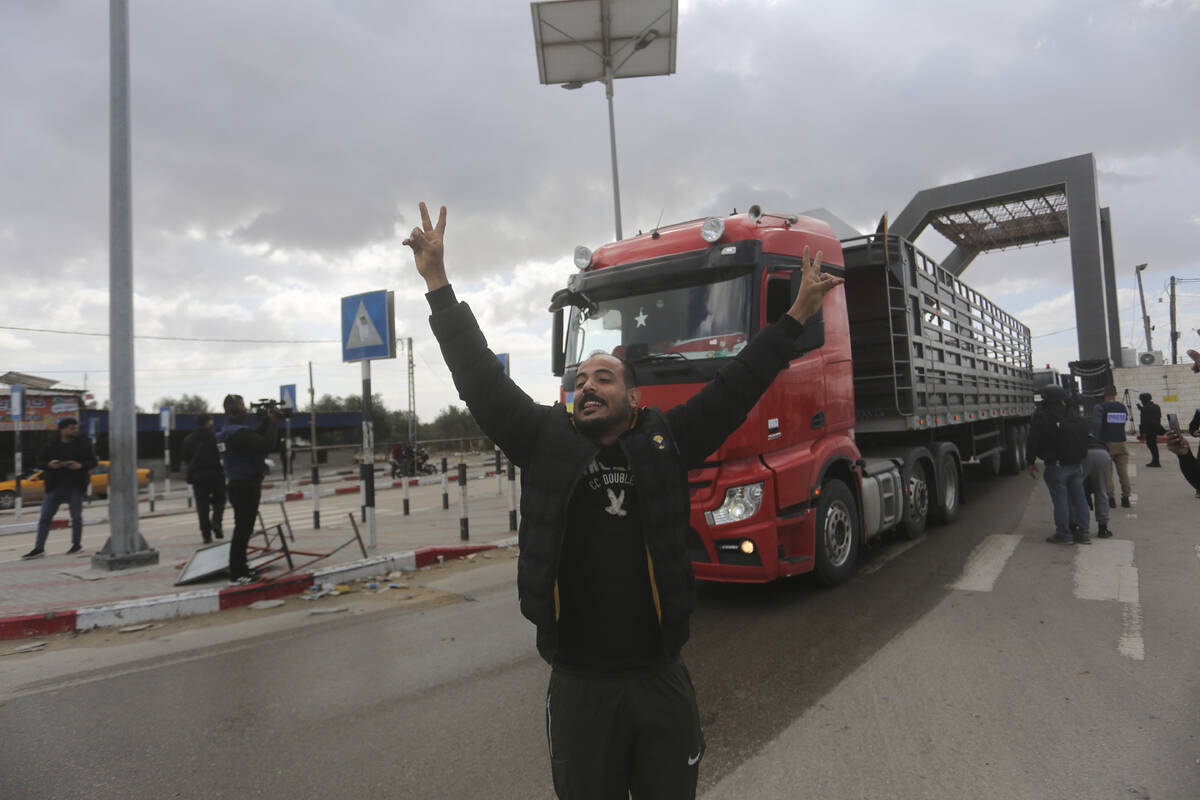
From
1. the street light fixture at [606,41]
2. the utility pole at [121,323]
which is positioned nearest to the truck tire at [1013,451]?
the street light fixture at [606,41]

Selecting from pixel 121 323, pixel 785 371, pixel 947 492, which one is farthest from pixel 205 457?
pixel 947 492

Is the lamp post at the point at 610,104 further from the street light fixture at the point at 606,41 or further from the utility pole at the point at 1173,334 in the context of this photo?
the utility pole at the point at 1173,334

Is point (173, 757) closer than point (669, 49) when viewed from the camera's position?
Yes

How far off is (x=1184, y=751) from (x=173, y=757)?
4.67 m

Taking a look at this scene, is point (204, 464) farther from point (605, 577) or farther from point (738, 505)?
point (605, 577)

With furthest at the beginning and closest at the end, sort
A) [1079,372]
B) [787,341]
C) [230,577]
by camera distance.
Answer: [1079,372]
[230,577]
[787,341]

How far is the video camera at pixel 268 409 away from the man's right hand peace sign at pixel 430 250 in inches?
207

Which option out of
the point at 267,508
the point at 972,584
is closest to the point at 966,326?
the point at 972,584

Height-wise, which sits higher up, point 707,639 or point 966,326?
point 966,326

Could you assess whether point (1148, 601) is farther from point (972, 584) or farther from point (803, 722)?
point (803, 722)

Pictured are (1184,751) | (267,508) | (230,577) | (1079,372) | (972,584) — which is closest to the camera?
(1184,751)

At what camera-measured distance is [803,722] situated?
3.30 metres

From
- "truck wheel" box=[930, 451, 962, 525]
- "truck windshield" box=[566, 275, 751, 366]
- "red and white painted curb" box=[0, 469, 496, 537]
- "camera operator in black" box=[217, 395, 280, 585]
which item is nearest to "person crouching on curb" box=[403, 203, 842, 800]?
"truck windshield" box=[566, 275, 751, 366]

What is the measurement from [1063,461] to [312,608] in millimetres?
7945
